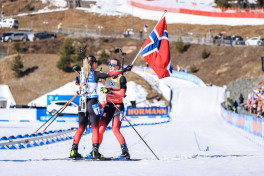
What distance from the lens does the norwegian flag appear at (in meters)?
12.5

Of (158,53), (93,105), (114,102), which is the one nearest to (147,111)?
(158,53)

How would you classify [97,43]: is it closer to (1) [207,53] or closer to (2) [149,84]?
(1) [207,53]

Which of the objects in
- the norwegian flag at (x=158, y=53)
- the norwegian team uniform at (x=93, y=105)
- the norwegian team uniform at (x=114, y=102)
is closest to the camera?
the norwegian team uniform at (x=93, y=105)

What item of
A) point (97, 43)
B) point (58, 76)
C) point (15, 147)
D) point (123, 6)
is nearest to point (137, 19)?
point (123, 6)

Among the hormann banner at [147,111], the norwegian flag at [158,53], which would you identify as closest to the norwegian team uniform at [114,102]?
the norwegian flag at [158,53]

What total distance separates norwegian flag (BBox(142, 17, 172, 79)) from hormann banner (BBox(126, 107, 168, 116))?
91.1ft

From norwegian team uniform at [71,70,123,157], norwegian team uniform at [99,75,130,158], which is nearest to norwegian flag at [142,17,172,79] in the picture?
norwegian team uniform at [99,75,130,158]

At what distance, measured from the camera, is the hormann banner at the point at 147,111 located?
1599 inches

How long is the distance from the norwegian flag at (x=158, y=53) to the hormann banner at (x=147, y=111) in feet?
91.1

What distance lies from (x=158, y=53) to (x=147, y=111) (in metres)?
28.7

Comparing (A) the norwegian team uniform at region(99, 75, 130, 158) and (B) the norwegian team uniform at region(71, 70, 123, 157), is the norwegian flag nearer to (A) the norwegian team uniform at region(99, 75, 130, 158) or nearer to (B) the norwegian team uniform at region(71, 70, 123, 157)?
(A) the norwegian team uniform at region(99, 75, 130, 158)

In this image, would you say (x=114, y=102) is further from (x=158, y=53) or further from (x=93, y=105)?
(x=158, y=53)

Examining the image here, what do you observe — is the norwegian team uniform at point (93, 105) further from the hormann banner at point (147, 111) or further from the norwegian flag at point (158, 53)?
the hormann banner at point (147, 111)

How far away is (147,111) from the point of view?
135 feet
